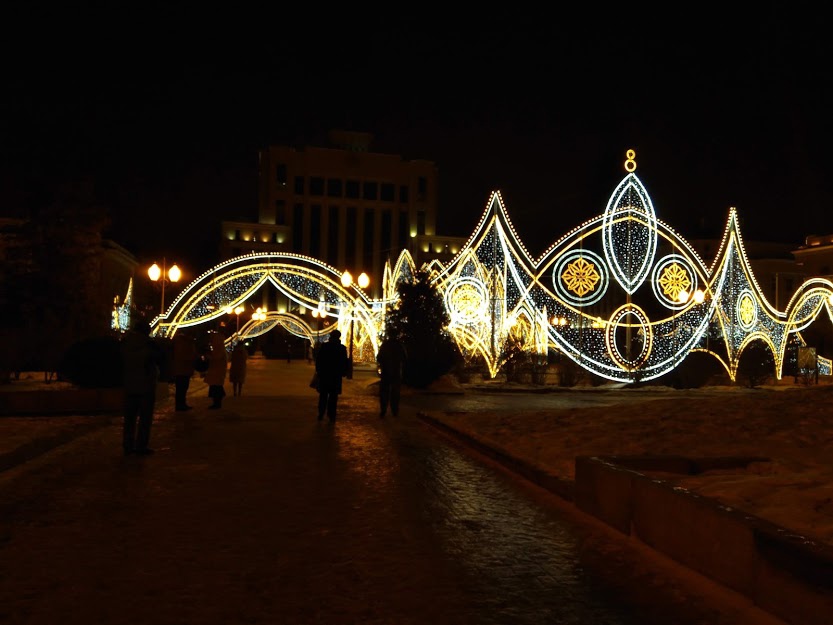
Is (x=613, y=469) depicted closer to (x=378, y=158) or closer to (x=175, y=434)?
(x=175, y=434)

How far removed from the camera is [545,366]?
32000 millimetres

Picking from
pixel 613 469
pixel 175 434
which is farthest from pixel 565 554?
pixel 175 434

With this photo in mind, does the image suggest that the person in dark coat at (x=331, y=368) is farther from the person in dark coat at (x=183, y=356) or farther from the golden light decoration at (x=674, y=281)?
the golden light decoration at (x=674, y=281)

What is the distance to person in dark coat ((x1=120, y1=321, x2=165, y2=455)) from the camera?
1111 cm

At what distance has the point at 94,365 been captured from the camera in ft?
63.8

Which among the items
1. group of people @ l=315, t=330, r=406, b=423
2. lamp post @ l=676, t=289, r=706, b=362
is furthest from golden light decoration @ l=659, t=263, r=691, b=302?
group of people @ l=315, t=330, r=406, b=423

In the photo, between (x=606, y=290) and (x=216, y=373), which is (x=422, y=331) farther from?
(x=216, y=373)

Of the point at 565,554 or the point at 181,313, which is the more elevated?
the point at 181,313

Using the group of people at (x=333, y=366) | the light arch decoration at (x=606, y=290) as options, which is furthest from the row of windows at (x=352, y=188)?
the group of people at (x=333, y=366)

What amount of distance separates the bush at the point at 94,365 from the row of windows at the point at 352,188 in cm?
8585

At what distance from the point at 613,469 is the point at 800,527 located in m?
1.83

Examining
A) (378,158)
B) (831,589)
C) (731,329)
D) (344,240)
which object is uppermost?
(378,158)

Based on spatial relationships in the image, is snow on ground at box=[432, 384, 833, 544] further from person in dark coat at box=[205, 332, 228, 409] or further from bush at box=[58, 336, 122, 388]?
bush at box=[58, 336, 122, 388]

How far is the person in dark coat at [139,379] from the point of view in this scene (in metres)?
11.1
